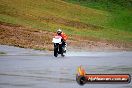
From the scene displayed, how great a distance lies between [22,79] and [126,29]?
6122cm

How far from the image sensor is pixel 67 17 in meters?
72.1

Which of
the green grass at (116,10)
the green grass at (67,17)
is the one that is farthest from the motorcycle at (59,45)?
the green grass at (116,10)

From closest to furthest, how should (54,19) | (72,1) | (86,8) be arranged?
1. (54,19)
2. (86,8)
3. (72,1)

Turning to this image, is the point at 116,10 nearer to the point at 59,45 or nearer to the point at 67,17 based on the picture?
the point at 67,17

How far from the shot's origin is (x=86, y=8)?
8381 cm

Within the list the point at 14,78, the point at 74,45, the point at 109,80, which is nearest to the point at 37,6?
the point at 74,45

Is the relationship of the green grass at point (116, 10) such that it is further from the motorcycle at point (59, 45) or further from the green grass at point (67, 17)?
the motorcycle at point (59, 45)

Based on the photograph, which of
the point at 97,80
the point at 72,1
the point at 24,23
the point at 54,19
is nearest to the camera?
the point at 97,80

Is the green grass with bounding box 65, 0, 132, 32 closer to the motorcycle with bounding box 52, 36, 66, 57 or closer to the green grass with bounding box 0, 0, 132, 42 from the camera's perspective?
the green grass with bounding box 0, 0, 132, 42

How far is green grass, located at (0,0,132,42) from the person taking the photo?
6091cm

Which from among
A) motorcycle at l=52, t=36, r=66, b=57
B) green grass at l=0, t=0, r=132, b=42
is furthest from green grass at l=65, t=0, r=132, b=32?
motorcycle at l=52, t=36, r=66, b=57

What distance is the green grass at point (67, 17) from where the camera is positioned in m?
60.9

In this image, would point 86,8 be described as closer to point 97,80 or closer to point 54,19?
point 54,19

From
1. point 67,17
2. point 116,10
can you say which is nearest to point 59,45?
point 67,17
